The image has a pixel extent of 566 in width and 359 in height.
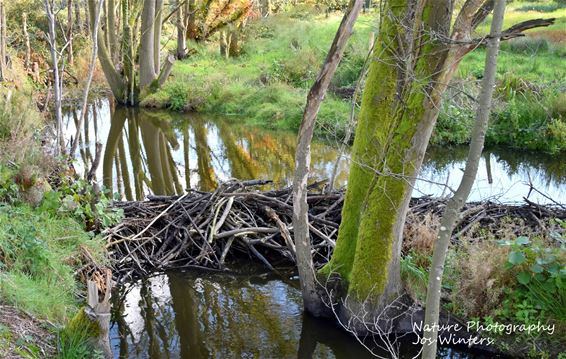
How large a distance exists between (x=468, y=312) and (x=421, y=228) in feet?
4.22

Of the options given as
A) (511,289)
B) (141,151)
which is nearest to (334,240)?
(511,289)

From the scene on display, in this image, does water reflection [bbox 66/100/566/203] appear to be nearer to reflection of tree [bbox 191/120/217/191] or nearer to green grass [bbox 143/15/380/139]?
reflection of tree [bbox 191/120/217/191]

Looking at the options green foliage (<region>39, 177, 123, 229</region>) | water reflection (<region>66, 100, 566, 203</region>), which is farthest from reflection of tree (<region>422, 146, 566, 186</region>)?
green foliage (<region>39, 177, 123, 229</region>)

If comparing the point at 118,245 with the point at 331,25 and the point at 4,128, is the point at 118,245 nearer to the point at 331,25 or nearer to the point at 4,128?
the point at 4,128

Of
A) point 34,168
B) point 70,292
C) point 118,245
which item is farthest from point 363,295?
point 34,168

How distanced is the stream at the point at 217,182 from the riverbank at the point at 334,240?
0.33m

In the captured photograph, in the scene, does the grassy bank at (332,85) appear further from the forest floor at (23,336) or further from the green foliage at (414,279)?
the forest floor at (23,336)

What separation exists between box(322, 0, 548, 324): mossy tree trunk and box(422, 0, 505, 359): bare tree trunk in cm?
169

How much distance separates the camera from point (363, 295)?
5.48 meters

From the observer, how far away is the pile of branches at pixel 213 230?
7250 millimetres

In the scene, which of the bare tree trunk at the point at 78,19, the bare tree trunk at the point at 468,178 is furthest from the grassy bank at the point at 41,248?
the bare tree trunk at the point at 78,19

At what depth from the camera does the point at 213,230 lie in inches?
286

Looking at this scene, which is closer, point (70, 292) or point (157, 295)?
point (70, 292)

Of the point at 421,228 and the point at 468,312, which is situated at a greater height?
the point at 421,228
